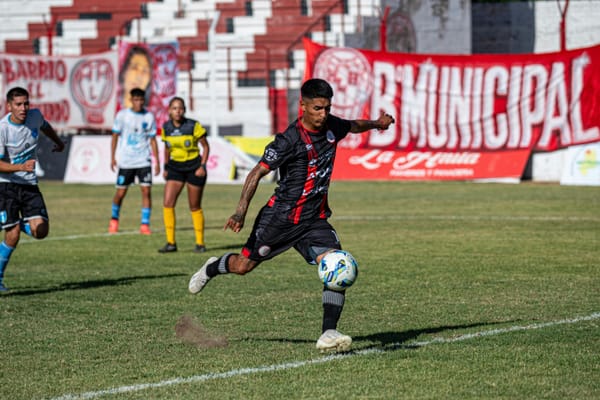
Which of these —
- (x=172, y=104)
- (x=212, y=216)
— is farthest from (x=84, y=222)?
(x=172, y=104)

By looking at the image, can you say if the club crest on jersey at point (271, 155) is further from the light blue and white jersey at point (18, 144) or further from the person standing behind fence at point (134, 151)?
the person standing behind fence at point (134, 151)

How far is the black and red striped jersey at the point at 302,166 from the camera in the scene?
309 inches

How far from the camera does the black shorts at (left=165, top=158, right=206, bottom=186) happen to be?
51.3 ft

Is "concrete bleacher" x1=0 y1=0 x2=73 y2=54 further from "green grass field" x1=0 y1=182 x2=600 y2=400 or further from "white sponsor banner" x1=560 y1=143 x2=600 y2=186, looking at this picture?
"green grass field" x1=0 y1=182 x2=600 y2=400

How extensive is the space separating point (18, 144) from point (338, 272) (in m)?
5.02

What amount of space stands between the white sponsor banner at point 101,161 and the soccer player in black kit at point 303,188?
72.0 ft

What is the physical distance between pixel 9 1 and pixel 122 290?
31.5 m

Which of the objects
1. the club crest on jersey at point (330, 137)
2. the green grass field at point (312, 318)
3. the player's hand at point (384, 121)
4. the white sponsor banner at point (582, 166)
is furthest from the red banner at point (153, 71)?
the club crest on jersey at point (330, 137)

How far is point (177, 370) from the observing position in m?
7.24

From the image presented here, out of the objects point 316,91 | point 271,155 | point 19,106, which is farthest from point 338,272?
point 19,106

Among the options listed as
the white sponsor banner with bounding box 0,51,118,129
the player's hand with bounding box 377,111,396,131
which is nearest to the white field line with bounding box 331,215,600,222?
the player's hand with bounding box 377,111,396,131

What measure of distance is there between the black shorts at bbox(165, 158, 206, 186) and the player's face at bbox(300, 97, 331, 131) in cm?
792

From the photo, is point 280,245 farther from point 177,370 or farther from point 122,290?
point 122,290

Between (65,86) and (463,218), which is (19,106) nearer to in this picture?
(463,218)
